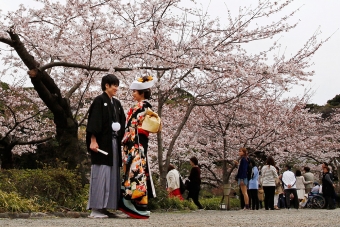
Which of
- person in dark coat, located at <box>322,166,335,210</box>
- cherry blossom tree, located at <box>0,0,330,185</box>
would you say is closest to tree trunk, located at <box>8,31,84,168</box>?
cherry blossom tree, located at <box>0,0,330,185</box>

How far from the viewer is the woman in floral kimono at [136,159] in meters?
6.71

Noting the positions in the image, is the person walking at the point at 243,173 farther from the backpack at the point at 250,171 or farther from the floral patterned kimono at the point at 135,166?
the floral patterned kimono at the point at 135,166

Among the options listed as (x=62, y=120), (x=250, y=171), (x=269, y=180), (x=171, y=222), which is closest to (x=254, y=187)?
(x=250, y=171)

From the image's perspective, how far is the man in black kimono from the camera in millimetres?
6559

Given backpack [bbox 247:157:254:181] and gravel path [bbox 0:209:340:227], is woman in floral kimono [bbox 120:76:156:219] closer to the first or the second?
gravel path [bbox 0:209:340:227]

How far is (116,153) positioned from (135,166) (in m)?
0.31

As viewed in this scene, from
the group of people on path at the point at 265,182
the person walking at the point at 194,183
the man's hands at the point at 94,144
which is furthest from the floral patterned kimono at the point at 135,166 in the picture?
the person walking at the point at 194,183

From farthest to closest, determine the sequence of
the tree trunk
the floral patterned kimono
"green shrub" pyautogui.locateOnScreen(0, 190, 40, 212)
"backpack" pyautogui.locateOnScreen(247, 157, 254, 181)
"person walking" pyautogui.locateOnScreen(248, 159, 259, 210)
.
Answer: "person walking" pyautogui.locateOnScreen(248, 159, 259, 210) → "backpack" pyautogui.locateOnScreen(247, 157, 254, 181) → the tree trunk → "green shrub" pyautogui.locateOnScreen(0, 190, 40, 212) → the floral patterned kimono

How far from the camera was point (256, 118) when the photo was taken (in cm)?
1836

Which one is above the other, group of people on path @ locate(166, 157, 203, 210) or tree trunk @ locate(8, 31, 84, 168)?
tree trunk @ locate(8, 31, 84, 168)

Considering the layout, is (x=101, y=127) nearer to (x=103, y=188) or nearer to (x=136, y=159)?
(x=136, y=159)

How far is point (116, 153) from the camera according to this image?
6.79 m

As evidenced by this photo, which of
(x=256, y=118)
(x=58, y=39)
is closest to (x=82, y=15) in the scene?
(x=58, y=39)

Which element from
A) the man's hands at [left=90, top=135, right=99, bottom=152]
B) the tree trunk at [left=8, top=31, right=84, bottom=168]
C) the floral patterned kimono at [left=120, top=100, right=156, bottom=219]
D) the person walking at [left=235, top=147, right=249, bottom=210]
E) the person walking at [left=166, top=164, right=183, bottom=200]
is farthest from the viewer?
the person walking at [left=166, top=164, right=183, bottom=200]
